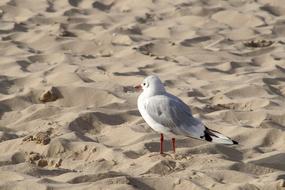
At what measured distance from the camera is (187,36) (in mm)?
7324

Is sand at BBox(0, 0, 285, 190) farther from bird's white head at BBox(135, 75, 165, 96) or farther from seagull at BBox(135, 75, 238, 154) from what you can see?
bird's white head at BBox(135, 75, 165, 96)

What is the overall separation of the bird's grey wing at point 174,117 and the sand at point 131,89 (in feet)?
0.53

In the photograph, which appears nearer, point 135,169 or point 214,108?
point 135,169

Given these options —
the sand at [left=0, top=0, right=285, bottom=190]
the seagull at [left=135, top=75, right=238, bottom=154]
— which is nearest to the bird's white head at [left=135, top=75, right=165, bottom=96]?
the seagull at [left=135, top=75, right=238, bottom=154]

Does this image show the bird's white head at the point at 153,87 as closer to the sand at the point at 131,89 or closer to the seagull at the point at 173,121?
the seagull at the point at 173,121

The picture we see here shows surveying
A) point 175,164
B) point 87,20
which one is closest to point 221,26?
point 87,20

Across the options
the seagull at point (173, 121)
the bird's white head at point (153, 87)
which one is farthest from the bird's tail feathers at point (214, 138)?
the bird's white head at point (153, 87)

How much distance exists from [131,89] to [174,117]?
1.49 meters

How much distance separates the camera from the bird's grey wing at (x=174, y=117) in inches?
→ 165

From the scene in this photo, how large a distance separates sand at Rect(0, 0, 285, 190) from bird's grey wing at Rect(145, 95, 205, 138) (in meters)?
0.16

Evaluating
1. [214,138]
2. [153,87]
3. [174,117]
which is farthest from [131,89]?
[214,138]

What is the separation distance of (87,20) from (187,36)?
1196 mm

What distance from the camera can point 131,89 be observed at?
5.66 m

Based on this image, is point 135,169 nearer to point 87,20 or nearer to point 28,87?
point 28,87
